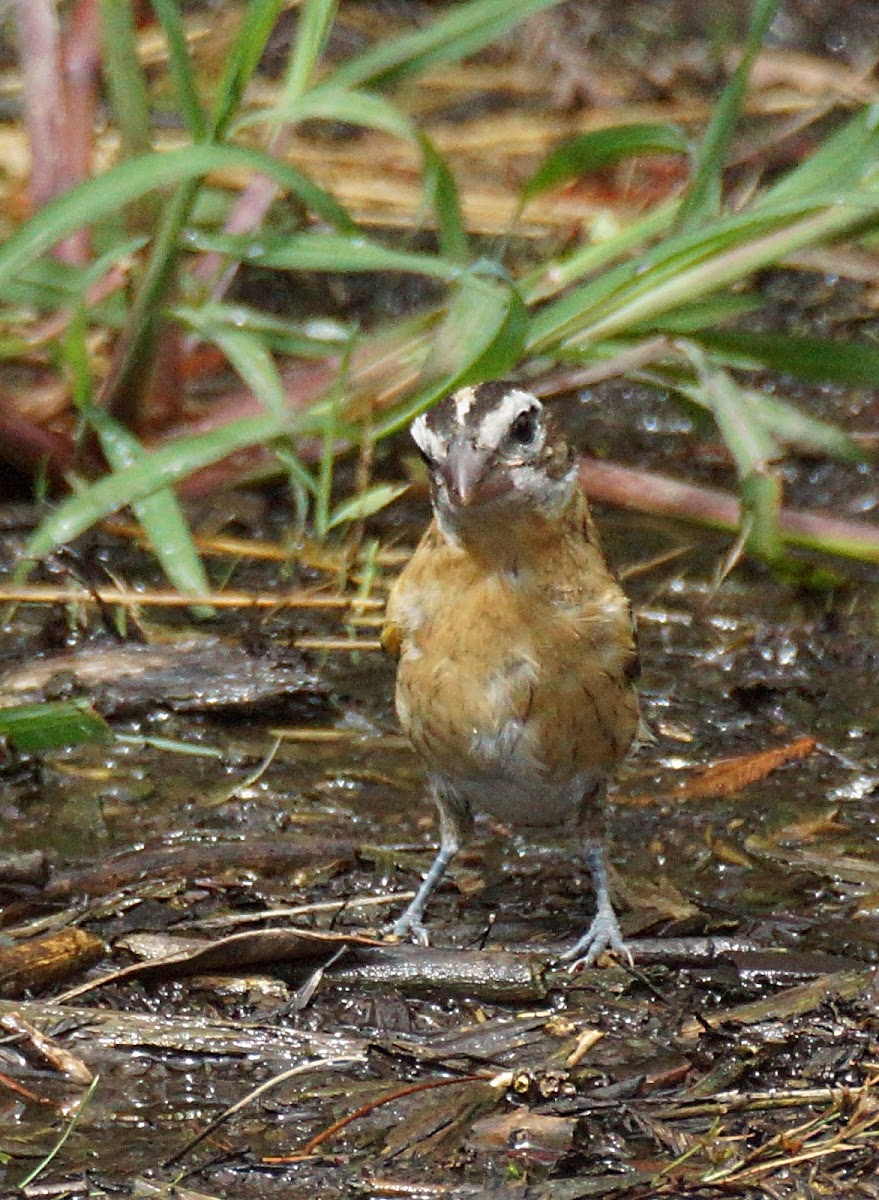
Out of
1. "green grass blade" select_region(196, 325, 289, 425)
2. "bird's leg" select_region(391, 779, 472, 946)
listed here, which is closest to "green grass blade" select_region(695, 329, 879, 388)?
"green grass blade" select_region(196, 325, 289, 425)

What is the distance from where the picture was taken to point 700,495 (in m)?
5.30

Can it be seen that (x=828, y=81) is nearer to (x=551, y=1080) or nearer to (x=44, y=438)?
(x=44, y=438)

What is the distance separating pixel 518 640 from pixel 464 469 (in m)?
0.41

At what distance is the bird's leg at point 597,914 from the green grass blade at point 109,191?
1625mm

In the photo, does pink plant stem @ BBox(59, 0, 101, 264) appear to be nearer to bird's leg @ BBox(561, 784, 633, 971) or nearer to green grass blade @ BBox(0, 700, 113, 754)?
green grass blade @ BBox(0, 700, 113, 754)

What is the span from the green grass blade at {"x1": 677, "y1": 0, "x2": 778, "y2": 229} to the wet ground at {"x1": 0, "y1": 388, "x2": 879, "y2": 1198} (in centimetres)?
98

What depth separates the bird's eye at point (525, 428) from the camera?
11.9ft

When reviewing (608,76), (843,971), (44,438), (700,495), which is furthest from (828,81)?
(843,971)

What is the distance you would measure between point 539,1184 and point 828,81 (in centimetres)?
570

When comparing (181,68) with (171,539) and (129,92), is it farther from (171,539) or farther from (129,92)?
(171,539)

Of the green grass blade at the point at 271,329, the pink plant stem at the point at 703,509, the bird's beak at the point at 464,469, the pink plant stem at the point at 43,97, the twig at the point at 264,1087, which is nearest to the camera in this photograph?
the twig at the point at 264,1087

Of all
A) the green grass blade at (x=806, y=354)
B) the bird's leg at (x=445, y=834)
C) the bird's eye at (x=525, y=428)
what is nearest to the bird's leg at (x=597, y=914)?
the bird's leg at (x=445, y=834)

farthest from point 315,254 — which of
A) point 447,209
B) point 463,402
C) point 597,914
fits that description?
point 597,914

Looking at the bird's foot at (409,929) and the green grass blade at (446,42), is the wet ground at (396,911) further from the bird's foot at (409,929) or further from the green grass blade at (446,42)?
the green grass blade at (446,42)
